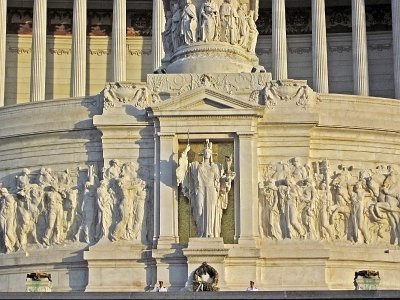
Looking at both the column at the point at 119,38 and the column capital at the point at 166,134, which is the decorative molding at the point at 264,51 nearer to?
the column at the point at 119,38

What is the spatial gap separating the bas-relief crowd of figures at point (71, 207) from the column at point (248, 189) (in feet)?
11.0

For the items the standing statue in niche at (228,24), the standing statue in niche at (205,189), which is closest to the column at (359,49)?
the standing statue in niche at (228,24)

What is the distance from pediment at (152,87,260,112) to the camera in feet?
123

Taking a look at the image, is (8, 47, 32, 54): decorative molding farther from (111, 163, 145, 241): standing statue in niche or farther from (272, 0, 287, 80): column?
(111, 163, 145, 241): standing statue in niche

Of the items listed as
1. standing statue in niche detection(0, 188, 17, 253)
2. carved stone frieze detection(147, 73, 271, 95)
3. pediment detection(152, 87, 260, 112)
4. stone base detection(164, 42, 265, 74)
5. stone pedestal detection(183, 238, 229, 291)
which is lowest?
stone pedestal detection(183, 238, 229, 291)

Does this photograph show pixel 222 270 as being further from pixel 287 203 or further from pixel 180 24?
pixel 180 24

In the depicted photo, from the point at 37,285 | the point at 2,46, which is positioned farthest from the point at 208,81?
the point at 2,46

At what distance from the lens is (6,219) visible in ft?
126

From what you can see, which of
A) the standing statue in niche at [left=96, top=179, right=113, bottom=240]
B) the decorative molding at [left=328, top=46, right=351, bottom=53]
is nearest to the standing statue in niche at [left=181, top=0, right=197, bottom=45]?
the standing statue in niche at [left=96, top=179, right=113, bottom=240]

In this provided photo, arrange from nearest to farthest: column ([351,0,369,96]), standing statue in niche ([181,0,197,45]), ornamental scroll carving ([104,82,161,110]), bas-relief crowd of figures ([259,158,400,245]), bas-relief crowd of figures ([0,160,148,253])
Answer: bas-relief crowd of figures ([259,158,400,245]), bas-relief crowd of figures ([0,160,148,253]), ornamental scroll carving ([104,82,161,110]), standing statue in niche ([181,0,197,45]), column ([351,0,369,96])

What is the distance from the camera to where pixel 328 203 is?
3759cm

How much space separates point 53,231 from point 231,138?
6892 millimetres

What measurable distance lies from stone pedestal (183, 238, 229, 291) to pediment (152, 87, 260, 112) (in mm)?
4629

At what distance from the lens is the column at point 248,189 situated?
36.6 m
